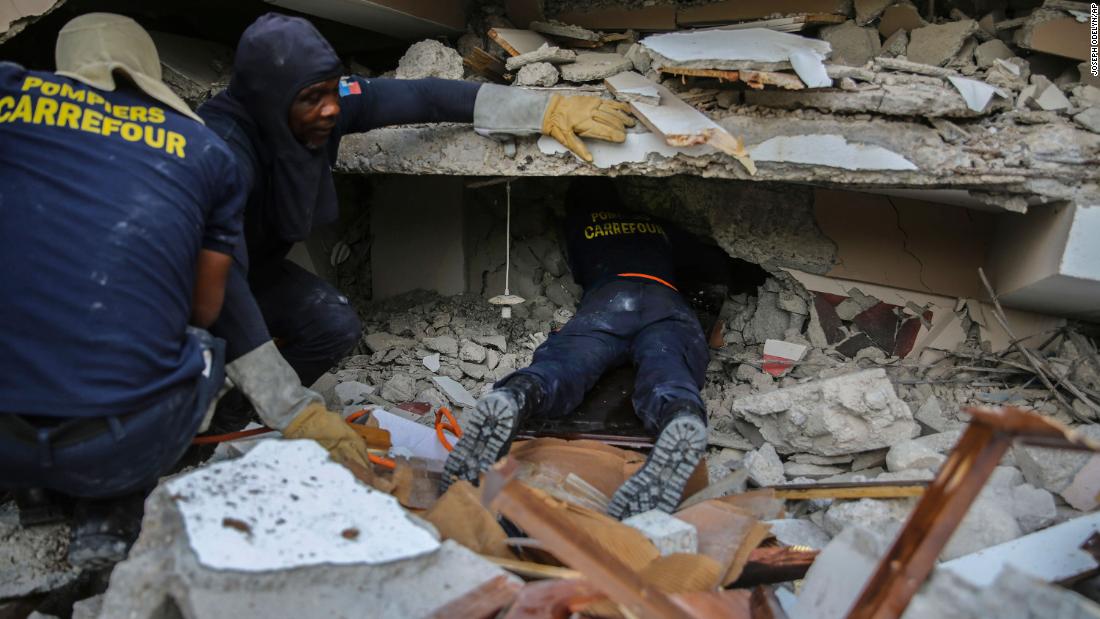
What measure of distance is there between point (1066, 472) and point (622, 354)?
1.61 metres

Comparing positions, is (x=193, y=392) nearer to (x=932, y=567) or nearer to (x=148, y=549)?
(x=148, y=549)

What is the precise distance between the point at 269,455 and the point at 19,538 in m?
1.03

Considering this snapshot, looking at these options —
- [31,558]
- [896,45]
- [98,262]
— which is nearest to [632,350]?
[896,45]

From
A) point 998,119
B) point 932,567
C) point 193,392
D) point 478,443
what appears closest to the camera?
point 932,567

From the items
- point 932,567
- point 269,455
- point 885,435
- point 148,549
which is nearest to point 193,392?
point 269,455

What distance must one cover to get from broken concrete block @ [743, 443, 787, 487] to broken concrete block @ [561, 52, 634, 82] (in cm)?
166

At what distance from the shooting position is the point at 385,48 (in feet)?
13.7

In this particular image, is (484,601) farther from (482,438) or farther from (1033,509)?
(1033,509)

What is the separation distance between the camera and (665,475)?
2410 millimetres

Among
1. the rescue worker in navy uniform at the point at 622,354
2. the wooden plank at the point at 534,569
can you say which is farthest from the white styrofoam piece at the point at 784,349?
the wooden plank at the point at 534,569

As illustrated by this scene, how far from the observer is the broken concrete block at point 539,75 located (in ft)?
11.0

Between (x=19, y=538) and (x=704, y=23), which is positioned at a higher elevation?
(x=704, y=23)

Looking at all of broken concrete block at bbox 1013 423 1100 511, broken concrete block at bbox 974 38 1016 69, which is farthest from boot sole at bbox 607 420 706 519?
broken concrete block at bbox 974 38 1016 69

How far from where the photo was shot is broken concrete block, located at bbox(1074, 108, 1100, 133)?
2.69 meters
